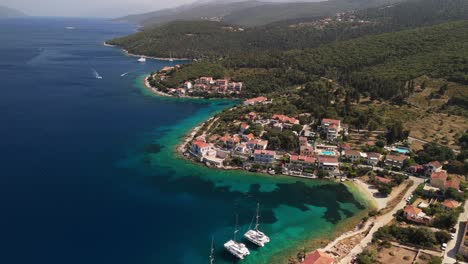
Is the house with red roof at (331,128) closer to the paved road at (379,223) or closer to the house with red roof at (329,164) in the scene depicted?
the house with red roof at (329,164)

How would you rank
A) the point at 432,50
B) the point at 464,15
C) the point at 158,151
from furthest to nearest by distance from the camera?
the point at 464,15, the point at 432,50, the point at 158,151

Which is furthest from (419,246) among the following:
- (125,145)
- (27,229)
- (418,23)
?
(418,23)

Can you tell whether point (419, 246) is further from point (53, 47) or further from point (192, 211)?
point (53, 47)

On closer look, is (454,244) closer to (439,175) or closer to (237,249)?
(439,175)

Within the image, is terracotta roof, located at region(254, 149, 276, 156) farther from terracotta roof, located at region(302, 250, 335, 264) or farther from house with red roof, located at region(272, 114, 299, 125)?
terracotta roof, located at region(302, 250, 335, 264)

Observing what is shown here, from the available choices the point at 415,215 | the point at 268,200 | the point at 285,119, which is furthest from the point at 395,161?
the point at 285,119

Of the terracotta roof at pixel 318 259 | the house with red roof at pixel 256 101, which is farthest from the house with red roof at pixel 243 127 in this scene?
the terracotta roof at pixel 318 259
